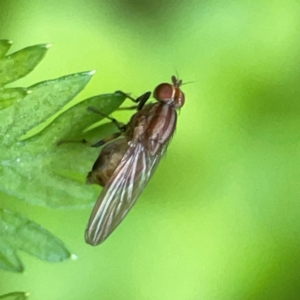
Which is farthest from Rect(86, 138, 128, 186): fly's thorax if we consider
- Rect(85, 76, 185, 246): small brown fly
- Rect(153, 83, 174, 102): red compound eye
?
Rect(153, 83, 174, 102): red compound eye

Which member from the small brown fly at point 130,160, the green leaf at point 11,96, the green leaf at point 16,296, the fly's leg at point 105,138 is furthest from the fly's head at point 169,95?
the green leaf at point 16,296

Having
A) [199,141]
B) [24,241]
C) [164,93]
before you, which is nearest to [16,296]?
[24,241]

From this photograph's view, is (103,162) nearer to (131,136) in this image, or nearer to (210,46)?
(131,136)

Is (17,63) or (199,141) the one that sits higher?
(17,63)

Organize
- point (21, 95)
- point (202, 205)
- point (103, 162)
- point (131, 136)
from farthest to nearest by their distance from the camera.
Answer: point (202, 205)
point (131, 136)
point (103, 162)
point (21, 95)

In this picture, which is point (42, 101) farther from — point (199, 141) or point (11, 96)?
point (199, 141)

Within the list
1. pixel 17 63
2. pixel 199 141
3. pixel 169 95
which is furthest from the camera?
pixel 199 141

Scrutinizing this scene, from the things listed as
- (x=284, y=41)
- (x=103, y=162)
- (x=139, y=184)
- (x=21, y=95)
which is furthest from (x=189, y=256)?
(x=21, y=95)

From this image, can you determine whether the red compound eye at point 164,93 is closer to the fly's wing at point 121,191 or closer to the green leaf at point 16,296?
the fly's wing at point 121,191
